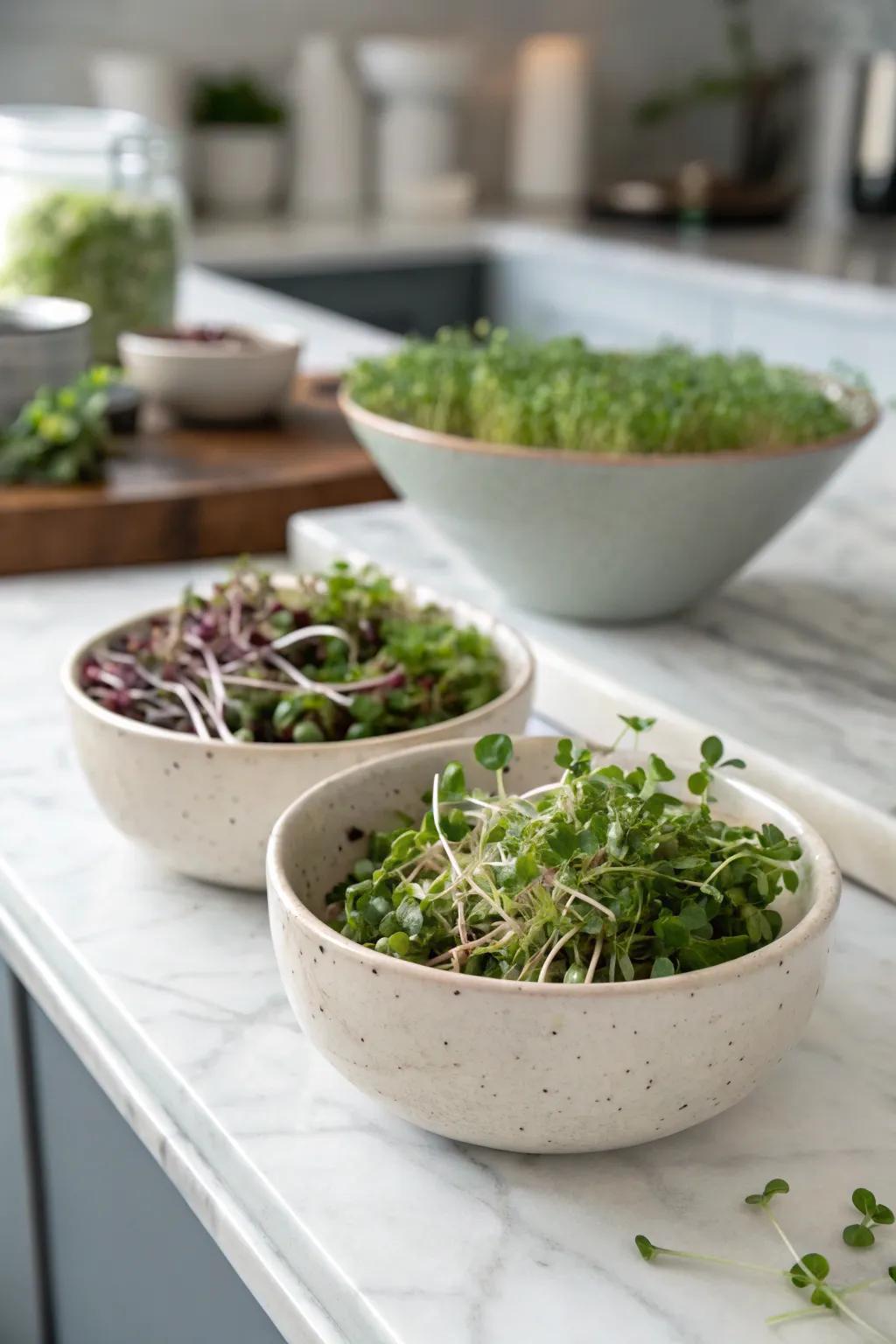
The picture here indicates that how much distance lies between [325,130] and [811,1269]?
3.34m

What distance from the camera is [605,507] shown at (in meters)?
0.99

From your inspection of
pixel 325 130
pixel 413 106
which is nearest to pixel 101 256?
pixel 325 130

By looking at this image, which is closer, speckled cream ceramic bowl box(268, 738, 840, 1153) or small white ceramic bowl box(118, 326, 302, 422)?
speckled cream ceramic bowl box(268, 738, 840, 1153)

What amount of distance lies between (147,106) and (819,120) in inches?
64.4

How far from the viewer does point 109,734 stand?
0.77 meters

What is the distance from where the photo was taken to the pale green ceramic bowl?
98 centimetres

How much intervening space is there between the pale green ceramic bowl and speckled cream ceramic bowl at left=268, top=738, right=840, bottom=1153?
0.41m

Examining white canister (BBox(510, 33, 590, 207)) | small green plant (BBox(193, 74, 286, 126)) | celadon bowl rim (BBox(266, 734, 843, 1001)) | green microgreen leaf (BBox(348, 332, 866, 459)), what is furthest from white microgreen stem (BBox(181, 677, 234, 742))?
white canister (BBox(510, 33, 590, 207))

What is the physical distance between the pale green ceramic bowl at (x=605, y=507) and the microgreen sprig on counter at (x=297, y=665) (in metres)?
0.12

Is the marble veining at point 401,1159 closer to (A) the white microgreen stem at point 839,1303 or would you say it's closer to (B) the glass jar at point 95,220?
(A) the white microgreen stem at point 839,1303

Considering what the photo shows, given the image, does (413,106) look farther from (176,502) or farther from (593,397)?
(593,397)

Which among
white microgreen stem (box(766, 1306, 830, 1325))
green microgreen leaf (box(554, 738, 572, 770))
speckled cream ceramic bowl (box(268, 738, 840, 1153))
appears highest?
green microgreen leaf (box(554, 738, 572, 770))

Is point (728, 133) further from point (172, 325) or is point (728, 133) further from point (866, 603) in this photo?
point (866, 603)

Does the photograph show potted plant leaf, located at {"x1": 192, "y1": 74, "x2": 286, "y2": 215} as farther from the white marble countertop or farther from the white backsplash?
the white marble countertop
